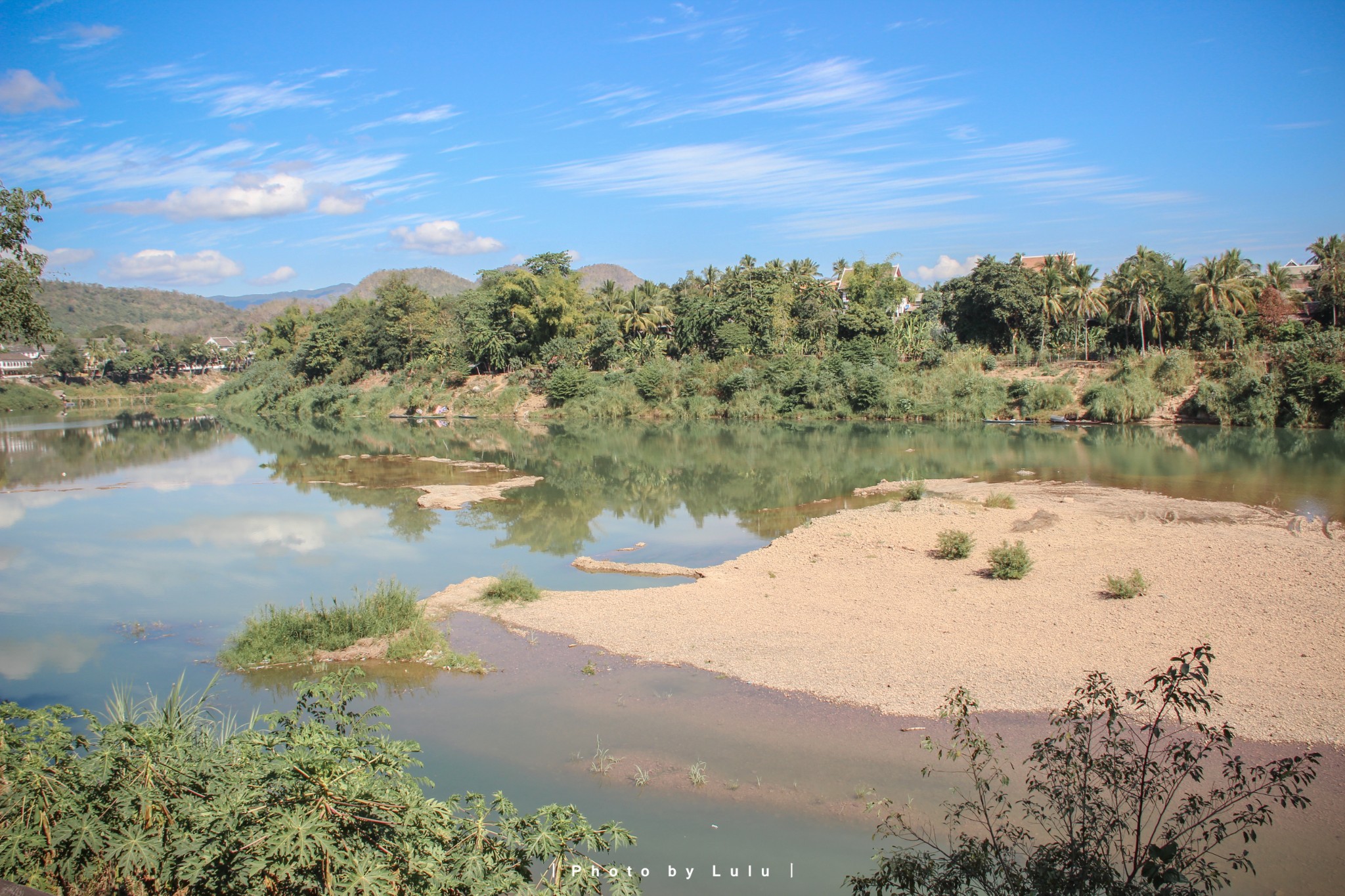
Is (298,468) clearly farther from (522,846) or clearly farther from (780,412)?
(522,846)

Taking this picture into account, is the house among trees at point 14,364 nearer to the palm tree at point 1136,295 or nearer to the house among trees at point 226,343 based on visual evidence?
the house among trees at point 226,343

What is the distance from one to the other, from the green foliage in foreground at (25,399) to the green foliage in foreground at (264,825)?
91599 mm

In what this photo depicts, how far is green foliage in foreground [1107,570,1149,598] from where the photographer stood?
11.9m

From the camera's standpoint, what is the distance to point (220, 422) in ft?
203

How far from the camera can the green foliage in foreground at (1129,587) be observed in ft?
39.1

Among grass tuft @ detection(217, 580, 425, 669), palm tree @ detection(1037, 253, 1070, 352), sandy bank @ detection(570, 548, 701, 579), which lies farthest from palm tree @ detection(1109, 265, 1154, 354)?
grass tuft @ detection(217, 580, 425, 669)

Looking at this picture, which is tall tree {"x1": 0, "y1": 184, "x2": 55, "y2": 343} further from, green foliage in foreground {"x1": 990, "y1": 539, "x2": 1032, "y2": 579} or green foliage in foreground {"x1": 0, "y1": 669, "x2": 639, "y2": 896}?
green foliage in foreground {"x1": 990, "y1": 539, "x2": 1032, "y2": 579}

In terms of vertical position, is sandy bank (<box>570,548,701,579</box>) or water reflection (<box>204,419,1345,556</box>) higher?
water reflection (<box>204,419,1345,556</box>)

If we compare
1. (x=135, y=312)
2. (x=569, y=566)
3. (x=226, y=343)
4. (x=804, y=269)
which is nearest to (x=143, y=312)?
(x=135, y=312)

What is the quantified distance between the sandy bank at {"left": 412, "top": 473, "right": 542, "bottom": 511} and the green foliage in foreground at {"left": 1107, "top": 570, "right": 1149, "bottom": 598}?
1702 centimetres

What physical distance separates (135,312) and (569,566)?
197 meters

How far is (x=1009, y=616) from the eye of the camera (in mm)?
11555

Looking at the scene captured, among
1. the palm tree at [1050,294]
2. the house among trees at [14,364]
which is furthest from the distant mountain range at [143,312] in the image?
the palm tree at [1050,294]

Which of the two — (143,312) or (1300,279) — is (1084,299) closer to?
(1300,279)
